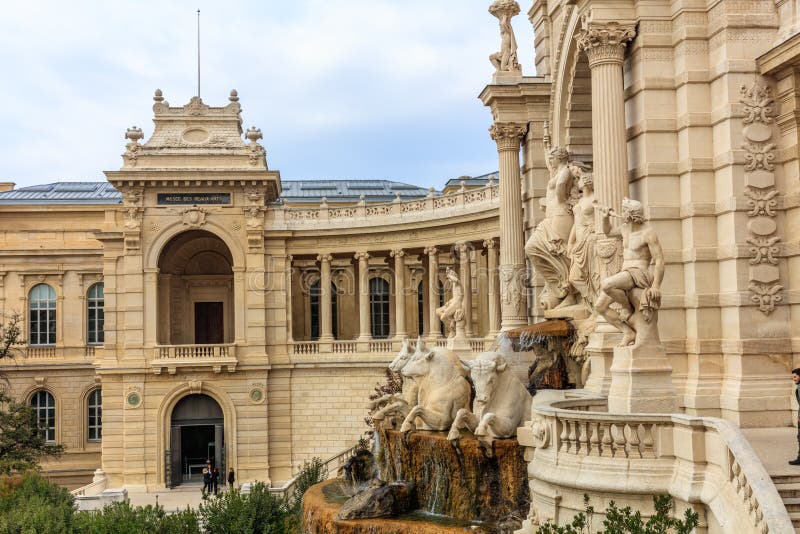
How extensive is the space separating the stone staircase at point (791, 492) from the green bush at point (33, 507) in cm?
1756

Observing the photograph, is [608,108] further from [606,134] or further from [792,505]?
[792,505]

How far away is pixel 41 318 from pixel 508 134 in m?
36.7

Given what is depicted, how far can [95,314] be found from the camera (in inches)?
2117

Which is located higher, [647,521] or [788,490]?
[788,490]

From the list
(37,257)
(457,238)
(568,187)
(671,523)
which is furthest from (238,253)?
(671,523)

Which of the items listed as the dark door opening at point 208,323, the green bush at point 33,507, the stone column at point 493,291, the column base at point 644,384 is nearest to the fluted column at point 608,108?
the column base at point 644,384

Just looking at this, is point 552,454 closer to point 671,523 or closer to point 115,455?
point 671,523

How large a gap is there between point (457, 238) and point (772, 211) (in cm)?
2700

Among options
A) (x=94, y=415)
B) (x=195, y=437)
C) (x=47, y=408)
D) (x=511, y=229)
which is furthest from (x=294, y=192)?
(x=511, y=229)

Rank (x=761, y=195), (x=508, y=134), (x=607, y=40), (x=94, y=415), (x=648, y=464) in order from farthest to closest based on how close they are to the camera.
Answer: (x=94, y=415) < (x=508, y=134) < (x=607, y=40) < (x=761, y=195) < (x=648, y=464)

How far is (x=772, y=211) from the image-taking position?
686 inches

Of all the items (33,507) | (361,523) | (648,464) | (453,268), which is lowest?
(33,507)

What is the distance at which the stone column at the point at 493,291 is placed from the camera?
39.4 metres

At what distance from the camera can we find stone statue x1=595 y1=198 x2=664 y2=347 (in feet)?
45.5
